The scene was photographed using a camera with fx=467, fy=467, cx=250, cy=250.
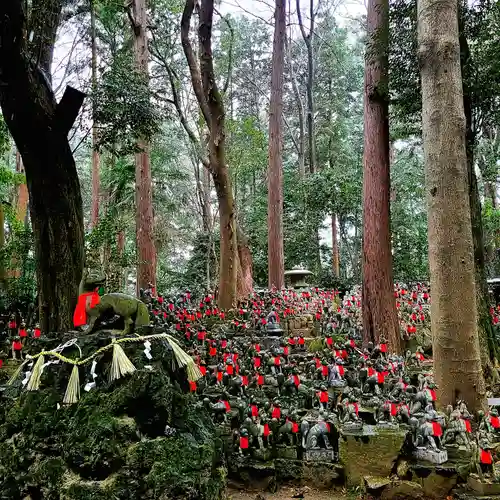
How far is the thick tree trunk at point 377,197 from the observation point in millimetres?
7262

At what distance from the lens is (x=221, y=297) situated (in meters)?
9.50

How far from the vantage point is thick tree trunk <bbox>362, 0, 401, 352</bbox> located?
23.8ft

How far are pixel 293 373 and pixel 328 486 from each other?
1318mm

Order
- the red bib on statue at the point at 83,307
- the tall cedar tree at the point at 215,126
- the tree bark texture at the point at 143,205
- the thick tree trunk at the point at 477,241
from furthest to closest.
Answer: the tree bark texture at the point at 143,205 < the tall cedar tree at the point at 215,126 < the thick tree trunk at the point at 477,241 < the red bib on statue at the point at 83,307

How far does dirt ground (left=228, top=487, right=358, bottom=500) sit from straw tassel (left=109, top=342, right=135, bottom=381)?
5.80 ft

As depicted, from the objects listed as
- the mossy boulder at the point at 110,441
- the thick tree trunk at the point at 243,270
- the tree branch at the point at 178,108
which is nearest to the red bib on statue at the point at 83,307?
the mossy boulder at the point at 110,441

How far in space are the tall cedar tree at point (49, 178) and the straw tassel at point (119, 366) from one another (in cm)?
355

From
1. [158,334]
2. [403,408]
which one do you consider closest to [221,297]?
[403,408]

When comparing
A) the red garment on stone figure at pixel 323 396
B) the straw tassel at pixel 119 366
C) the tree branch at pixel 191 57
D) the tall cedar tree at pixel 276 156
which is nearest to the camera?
the straw tassel at pixel 119 366

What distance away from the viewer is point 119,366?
2.63 meters

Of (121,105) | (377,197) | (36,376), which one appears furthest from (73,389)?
(377,197)

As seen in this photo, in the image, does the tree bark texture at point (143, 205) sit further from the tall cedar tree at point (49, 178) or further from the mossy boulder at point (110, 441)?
the mossy boulder at point (110, 441)

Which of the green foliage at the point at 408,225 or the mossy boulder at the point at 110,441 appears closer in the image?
the mossy boulder at the point at 110,441

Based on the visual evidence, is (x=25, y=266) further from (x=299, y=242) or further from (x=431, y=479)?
(x=299, y=242)
